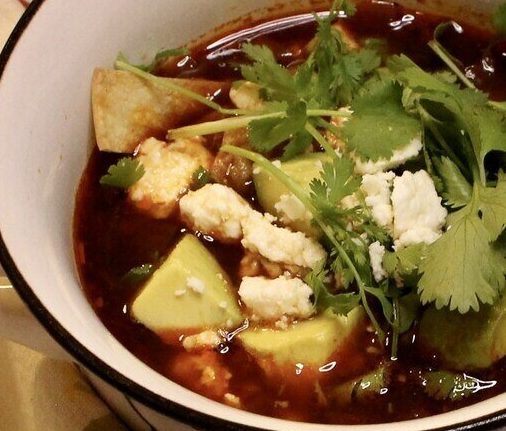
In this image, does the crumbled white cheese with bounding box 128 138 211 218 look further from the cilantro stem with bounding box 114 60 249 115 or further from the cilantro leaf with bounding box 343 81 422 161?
the cilantro leaf with bounding box 343 81 422 161

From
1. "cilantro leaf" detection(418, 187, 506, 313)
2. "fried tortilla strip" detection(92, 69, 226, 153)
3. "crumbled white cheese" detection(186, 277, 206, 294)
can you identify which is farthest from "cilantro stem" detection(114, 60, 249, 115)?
"cilantro leaf" detection(418, 187, 506, 313)

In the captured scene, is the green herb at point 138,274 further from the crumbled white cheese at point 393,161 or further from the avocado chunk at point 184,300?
the crumbled white cheese at point 393,161

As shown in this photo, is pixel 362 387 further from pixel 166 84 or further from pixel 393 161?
pixel 166 84

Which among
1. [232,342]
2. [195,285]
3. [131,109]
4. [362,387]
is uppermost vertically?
[131,109]

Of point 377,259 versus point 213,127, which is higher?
point 213,127

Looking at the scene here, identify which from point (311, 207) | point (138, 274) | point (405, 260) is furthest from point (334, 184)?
point (138, 274)

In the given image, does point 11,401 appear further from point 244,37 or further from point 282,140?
point 244,37

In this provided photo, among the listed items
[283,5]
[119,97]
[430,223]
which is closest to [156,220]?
[119,97]
